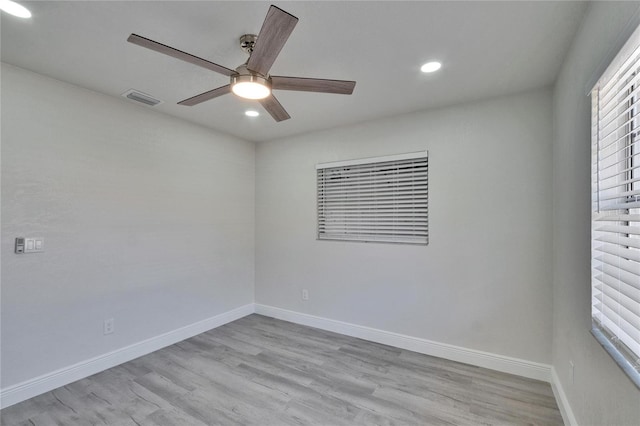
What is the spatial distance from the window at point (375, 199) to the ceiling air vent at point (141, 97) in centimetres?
193

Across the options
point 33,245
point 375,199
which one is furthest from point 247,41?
point 33,245

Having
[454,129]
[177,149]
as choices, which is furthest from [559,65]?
[177,149]

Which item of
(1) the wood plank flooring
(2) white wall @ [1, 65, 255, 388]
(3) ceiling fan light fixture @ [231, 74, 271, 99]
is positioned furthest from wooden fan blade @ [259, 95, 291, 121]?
(1) the wood plank flooring

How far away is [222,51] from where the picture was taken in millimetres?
2045

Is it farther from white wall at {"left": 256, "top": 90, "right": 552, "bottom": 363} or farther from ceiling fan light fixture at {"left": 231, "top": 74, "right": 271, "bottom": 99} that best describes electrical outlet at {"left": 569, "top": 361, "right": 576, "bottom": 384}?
ceiling fan light fixture at {"left": 231, "top": 74, "right": 271, "bottom": 99}

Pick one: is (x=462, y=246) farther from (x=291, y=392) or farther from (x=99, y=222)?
(x=99, y=222)

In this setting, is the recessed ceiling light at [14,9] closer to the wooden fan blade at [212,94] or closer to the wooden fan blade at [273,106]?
the wooden fan blade at [212,94]

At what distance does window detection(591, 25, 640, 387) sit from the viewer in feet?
3.71

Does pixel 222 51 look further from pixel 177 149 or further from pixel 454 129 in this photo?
pixel 454 129

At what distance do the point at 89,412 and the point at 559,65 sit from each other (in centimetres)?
428

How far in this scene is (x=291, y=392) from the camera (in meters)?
2.37

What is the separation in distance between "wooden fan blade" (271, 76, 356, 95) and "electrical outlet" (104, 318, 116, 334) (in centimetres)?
264

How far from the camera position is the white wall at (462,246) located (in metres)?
2.57

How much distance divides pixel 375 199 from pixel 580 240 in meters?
1.93
